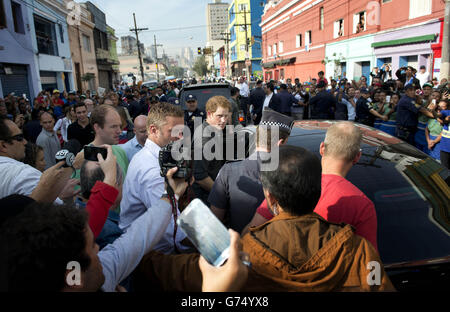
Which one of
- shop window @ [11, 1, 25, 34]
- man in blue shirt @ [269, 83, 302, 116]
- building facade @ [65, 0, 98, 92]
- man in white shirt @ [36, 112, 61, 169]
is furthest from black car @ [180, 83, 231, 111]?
building facade @ [65, 0, 98, 92]

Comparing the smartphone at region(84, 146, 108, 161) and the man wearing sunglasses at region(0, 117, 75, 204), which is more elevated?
the smartphone at region(84, 146, 108, 161)

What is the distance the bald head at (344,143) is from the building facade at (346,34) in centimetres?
1457

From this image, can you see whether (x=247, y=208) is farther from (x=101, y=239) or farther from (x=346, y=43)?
(x=346, y=43)

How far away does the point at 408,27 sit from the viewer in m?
14.8

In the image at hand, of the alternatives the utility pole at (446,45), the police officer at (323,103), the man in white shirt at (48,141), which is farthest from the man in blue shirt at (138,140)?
the utility pole at (446,45)

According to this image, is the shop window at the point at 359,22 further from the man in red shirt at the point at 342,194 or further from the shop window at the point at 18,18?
the man in red shirt at the point at 342,194

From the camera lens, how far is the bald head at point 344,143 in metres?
2.01

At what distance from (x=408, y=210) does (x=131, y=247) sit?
1.95m

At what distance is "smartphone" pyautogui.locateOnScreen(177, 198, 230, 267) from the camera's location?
1.03m

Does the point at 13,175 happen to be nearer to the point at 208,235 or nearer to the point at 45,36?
the point at 208,235

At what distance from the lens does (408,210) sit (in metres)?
2.24

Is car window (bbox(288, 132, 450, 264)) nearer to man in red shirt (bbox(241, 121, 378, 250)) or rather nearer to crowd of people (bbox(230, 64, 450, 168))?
man in red shirt (bbox(241, 121, 378, 250))

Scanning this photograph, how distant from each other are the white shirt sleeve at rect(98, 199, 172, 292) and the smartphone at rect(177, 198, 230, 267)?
60cm

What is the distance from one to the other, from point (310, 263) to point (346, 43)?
2298 cm
